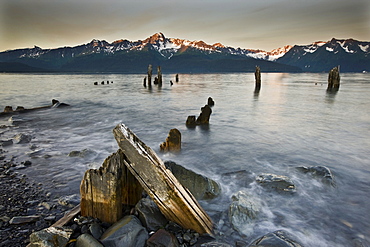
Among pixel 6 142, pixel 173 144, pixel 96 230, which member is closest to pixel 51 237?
pixel 96 230

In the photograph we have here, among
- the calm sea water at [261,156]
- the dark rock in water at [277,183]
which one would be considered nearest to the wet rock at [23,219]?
the calm sea water at [261,156]

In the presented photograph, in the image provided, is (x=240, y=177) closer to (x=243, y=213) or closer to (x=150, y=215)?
(x=243, y=213)

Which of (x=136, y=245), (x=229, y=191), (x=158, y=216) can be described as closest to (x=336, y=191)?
(x=229, y=191)

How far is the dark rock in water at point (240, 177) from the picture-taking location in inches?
259

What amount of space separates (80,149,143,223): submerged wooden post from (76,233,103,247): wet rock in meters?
0.62

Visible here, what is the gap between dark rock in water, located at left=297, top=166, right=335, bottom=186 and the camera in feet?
21.4

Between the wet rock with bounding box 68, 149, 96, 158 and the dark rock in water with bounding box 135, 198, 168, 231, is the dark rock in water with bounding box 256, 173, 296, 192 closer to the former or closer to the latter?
the dark rock in water with bounding box 135, 198, 168, 231

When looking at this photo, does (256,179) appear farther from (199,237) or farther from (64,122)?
(64,122)

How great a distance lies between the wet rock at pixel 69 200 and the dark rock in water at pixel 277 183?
4.71m

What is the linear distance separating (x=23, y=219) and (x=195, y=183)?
3.52m

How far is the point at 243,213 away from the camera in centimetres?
475

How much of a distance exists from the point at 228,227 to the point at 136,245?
1830mm

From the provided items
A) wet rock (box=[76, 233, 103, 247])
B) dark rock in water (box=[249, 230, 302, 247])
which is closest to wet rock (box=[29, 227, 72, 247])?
wet rock (box=[76, 233, 103, 247])

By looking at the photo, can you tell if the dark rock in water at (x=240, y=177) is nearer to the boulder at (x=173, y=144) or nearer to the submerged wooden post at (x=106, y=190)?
the boulder at (x=173, y=144)
